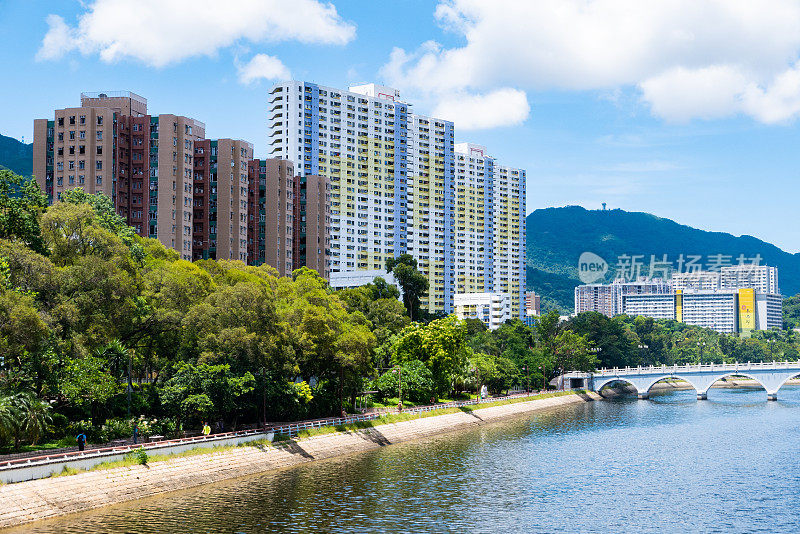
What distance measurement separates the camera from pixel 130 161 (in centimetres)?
13675

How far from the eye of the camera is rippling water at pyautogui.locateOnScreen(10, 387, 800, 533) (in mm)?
49969

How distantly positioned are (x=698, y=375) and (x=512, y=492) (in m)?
116

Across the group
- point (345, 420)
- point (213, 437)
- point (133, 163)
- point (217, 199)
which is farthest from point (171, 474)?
point (217, 199)

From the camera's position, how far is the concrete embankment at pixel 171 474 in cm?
4862

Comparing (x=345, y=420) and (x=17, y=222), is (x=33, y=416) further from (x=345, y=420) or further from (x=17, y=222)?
(x=345, y=420)

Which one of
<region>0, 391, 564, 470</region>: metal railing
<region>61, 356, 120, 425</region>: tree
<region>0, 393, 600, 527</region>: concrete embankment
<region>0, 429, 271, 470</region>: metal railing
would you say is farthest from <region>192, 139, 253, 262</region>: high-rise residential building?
<region>61, 356, 120, 425</region>: tree

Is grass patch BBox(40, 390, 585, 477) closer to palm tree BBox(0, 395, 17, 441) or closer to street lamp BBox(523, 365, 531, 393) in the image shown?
palm tree BBox(0, 395, 17, 441)

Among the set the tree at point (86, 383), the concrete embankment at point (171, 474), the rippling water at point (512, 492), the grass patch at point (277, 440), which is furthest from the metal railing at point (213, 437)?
the rippling water at point (512, 492)

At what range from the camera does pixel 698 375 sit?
16425cm

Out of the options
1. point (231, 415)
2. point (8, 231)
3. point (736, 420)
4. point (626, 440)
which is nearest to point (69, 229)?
point (8, 231)

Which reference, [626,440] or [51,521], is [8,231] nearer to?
[51,521]

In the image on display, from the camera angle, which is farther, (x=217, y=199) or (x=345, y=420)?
(x=217, y=199)

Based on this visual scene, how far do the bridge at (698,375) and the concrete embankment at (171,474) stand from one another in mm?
84323

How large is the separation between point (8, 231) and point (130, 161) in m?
66.9
